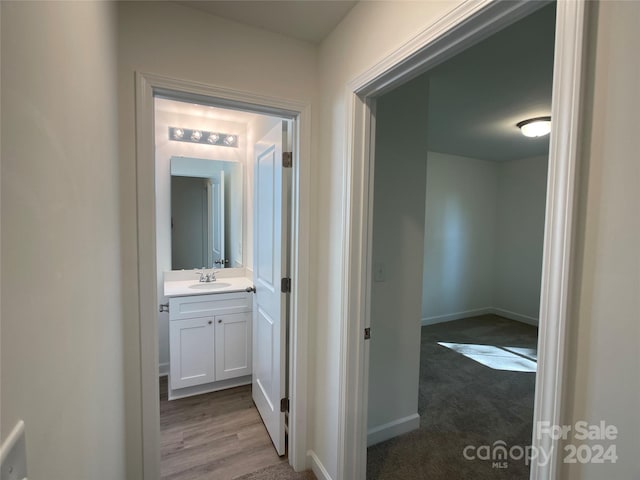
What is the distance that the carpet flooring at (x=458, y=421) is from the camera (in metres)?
1.87

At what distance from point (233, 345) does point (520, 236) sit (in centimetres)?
472

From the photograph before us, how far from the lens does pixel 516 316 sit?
4961 millimetres

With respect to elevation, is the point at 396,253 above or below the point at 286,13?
below

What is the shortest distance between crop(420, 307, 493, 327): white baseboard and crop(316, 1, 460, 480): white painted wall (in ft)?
10.9

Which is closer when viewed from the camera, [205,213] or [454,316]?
[205,213]

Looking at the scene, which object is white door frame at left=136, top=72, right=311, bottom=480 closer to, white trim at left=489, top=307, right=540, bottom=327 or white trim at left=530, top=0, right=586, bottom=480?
white trim at left=530, top=0, right=586, bottom=480

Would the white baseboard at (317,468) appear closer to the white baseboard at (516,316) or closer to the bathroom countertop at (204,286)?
the bathroom countertop at (204,286)

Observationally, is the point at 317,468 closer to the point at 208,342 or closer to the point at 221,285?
the point at 208,342

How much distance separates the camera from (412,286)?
2.12m

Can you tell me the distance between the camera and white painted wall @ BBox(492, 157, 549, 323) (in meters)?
4.64

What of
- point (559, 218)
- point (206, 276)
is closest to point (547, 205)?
point (559, 218)

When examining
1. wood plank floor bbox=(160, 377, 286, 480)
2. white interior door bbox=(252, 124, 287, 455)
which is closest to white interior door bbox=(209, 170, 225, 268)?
white interior door bbox=(252, 124, 287, 455)

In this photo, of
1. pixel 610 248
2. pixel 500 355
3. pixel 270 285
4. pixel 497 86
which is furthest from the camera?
pixel 500 355

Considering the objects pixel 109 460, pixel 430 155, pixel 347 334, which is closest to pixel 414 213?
pixel 347 334
